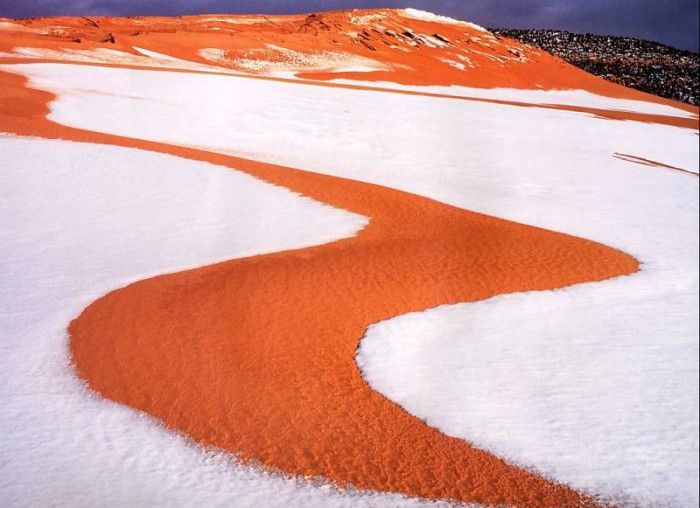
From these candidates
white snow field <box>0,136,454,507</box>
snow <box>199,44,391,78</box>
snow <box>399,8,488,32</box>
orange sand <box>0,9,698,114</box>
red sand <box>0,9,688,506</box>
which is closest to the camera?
white snow field <box>0,136,454,507</box>

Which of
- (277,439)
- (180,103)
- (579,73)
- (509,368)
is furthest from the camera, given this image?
(579,73)

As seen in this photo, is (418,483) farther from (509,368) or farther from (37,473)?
(37,473)

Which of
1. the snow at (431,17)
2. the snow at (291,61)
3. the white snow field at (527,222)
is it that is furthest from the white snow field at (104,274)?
the snow at (431,17)

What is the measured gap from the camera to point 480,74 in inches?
1471

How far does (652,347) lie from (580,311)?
0.97 metres

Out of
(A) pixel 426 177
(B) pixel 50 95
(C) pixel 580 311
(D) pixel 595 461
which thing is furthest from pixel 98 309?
Result: (B) pixel 50 95

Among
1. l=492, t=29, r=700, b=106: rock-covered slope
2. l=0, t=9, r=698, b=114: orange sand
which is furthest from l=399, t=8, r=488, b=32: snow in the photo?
l=492, t=29, r=700, b=106: rock-covered slope

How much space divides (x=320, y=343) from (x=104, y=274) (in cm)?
278

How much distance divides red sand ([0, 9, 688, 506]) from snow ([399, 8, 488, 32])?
4042cm

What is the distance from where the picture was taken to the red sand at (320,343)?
15.9 feet

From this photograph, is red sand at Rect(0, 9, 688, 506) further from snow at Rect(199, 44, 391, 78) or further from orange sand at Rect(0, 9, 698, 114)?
orange sand at Rect(0, 9, 698, 114)

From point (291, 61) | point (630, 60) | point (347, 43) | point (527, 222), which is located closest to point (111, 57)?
point (291, 61)

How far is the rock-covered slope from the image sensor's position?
41.8 metres

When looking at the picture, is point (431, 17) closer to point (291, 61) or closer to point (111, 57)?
point (291, 61)
